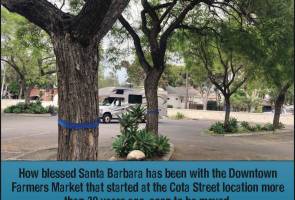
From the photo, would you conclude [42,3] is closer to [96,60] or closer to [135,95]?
[96,60]

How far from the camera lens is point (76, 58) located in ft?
18.8

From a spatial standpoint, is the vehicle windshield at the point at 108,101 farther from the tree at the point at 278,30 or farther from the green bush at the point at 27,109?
the tree at the point at 278,30

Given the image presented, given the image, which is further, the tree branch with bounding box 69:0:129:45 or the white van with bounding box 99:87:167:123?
the white van with bounding box 99:87:167:123

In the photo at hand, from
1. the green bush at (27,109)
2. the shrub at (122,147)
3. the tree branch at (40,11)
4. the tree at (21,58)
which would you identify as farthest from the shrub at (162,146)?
the green bush at (27,109)

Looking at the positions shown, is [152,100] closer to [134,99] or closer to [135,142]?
[135,142]

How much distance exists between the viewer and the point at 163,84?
208 ft

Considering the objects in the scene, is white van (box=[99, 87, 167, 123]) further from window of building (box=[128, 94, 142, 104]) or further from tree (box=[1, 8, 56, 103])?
tree (box=[1, 8, 56, 103])

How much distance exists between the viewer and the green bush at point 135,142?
41.4 feet

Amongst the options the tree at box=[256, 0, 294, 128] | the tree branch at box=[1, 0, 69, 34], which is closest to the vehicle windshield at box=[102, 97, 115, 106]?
the tree at box=[256, 0, 294, 128]

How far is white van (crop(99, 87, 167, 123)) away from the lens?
30.9 metres

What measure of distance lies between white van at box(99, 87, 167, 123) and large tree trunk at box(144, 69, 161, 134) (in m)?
15.3

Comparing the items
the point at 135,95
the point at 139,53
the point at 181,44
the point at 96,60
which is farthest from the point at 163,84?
the point at 96,60

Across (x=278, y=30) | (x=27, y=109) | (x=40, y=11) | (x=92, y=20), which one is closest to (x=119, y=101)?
(x=27, y=109)

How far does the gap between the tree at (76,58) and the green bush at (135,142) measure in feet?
21.5
